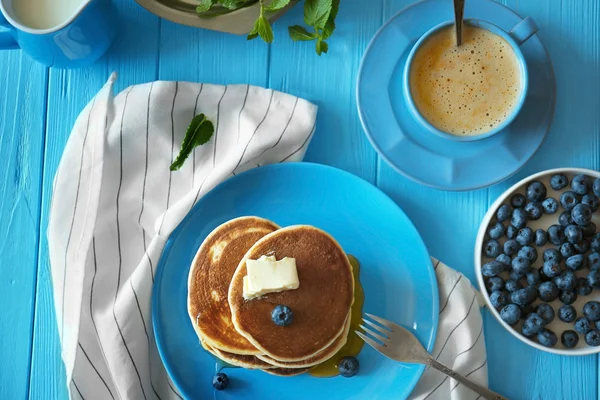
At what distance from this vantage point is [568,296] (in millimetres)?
1512

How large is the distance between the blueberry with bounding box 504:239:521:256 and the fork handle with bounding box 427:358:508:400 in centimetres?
29

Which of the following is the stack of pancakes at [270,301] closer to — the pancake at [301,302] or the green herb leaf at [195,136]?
the pancake at [301,302]

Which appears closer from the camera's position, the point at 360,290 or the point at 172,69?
the point at 360,290

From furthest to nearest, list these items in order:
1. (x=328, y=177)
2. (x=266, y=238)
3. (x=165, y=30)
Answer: (x=165, y=30) < (x=328, y=177) < (x=266, y=238)

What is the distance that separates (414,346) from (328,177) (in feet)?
1.37

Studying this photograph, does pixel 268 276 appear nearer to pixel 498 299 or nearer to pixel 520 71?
pixel 498 299

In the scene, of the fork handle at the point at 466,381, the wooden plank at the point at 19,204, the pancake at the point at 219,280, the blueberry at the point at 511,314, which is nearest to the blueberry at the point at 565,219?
the blueberry at the point at 511,314

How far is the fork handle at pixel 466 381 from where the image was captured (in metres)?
1.45

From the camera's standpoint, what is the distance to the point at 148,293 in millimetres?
1526

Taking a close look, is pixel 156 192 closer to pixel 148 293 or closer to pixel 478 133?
pixel 148 293

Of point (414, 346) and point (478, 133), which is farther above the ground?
point (478, 133)

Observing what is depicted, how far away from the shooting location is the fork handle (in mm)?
1449

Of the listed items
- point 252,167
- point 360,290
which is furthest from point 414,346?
point 252,167

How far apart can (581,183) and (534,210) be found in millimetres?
118
